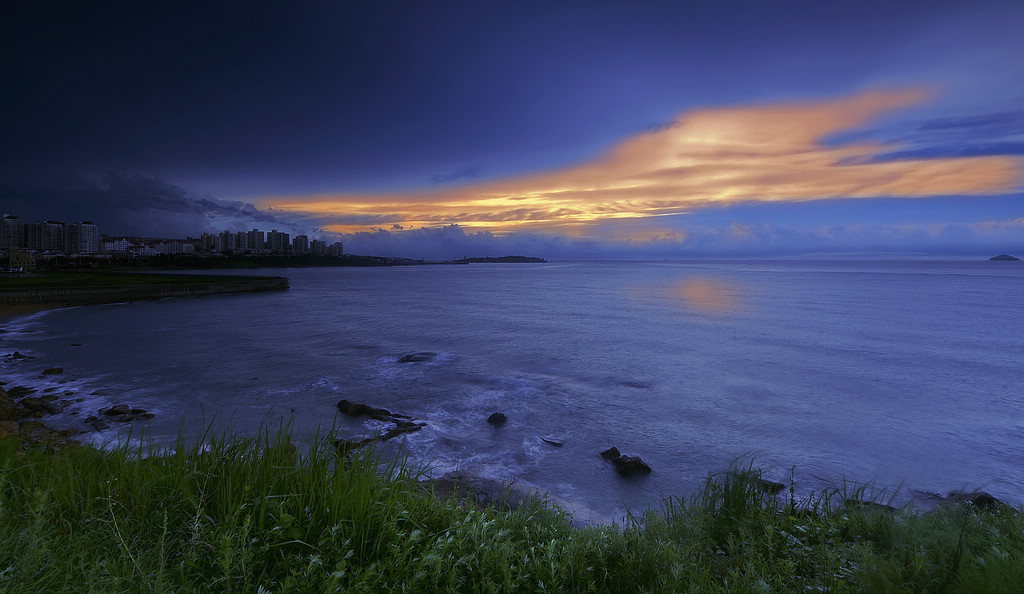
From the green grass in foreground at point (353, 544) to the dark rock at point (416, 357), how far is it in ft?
59.1

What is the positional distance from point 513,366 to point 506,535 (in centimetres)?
1758

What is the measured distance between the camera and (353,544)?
11.4ft

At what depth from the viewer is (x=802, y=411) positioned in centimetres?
1522

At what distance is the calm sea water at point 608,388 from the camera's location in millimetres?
11180

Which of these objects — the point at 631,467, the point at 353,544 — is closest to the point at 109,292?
the point at 631,467

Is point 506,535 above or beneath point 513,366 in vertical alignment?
above

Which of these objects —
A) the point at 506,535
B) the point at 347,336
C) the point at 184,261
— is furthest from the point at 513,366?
the point at 184,261

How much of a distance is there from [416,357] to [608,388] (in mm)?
9954

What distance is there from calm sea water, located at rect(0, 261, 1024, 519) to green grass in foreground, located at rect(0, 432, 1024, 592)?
1.61 metres

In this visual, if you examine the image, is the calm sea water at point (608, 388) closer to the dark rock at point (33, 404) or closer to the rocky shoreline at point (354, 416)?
the rocky shoreline at point (354, 416)

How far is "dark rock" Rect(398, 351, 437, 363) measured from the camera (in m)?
22.6

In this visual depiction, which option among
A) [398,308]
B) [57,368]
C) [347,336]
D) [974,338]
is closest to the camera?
[57,368]

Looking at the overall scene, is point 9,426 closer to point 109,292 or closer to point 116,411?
point 116,411

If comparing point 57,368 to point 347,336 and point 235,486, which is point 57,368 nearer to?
point 347,336
